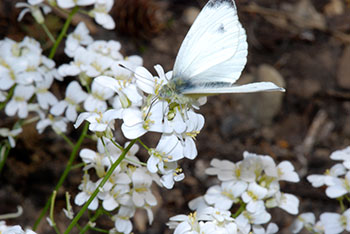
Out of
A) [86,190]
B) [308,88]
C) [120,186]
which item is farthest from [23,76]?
[308,88]

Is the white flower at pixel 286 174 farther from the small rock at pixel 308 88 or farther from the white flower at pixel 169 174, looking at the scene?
the small rock at pixel 308 88

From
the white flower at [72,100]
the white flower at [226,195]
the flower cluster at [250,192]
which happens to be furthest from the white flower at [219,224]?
the white flower at [72,100]

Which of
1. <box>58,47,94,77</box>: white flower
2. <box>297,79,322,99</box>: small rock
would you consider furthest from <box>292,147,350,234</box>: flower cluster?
<box>297,79,322,99</box>: small rock

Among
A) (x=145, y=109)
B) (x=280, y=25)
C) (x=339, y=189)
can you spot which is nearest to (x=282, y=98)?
(x=280, y=25)

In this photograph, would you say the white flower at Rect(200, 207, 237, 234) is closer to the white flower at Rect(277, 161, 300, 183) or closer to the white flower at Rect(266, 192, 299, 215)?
the white flower at Rect(266, 192, 299, 215)

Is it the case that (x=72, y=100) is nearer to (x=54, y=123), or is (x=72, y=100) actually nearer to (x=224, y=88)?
(x=54, y=123)
